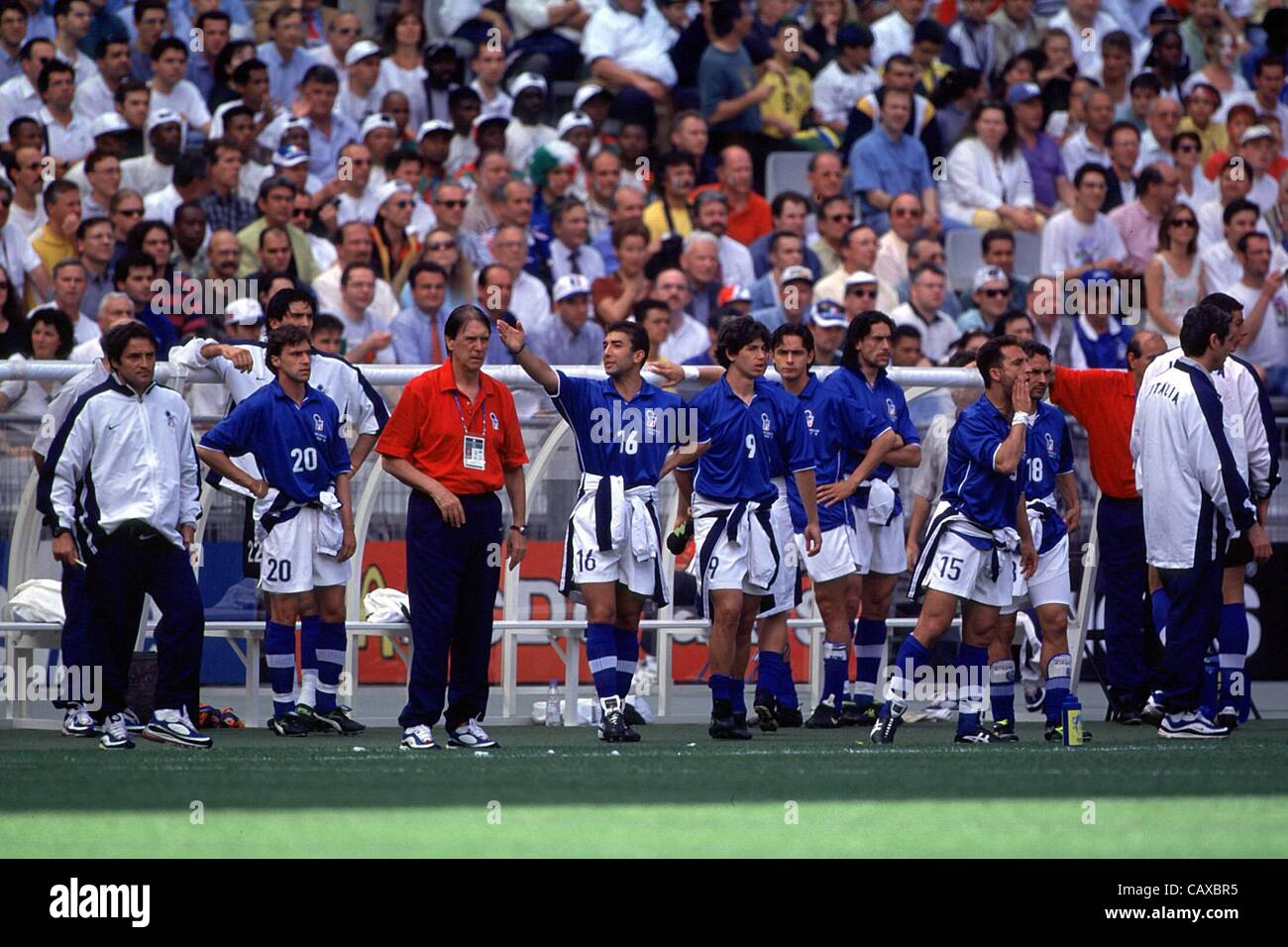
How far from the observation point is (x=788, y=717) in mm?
12289

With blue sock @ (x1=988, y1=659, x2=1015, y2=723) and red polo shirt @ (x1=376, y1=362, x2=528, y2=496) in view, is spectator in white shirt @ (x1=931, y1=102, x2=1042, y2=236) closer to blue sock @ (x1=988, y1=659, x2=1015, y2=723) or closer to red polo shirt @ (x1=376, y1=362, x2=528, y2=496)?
blue sock @ (x1=988, y1=659, x2=1015, y2=723)

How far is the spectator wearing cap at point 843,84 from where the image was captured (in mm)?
18969

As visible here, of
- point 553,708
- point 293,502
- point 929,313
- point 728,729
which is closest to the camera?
point 728,729

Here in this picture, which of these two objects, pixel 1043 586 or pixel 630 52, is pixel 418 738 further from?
pixel 630 52

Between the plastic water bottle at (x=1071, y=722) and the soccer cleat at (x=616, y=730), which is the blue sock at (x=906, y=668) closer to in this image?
the plastic water bottle at (x=1071, y=722)

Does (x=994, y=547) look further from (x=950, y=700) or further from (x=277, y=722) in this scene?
(x=277, y=722)

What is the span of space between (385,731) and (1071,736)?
158 inches

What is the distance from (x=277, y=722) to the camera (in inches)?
468

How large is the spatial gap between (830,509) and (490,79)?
713 cm

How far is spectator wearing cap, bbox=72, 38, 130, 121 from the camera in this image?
16875mm

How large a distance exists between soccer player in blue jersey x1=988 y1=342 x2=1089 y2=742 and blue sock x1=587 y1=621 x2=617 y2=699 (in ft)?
6.75

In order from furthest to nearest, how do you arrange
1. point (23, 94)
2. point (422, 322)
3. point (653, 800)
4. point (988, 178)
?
1. point (988, 178)
2. point (23, 94)
3. point (422, 322)
4. point (653, 800)

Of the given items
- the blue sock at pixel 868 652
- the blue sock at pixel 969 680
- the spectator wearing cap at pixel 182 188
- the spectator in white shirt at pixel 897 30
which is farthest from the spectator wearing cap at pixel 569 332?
the spectator in white shirt at pixel 897 30

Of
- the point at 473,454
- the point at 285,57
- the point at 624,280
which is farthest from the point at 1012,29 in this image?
the point at 473,454
